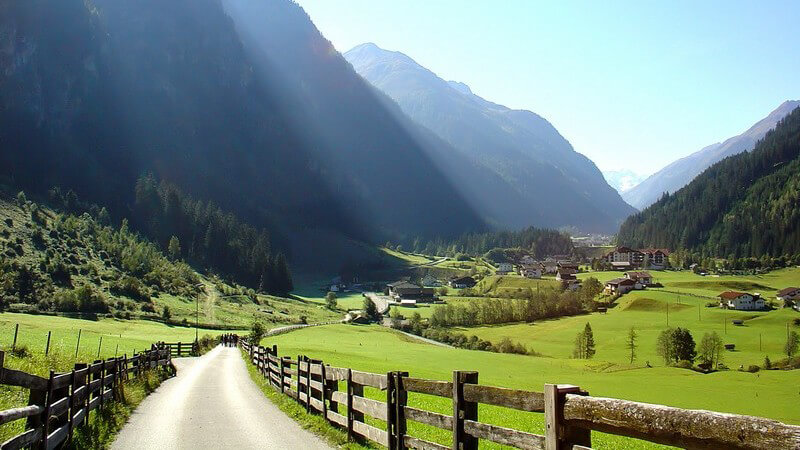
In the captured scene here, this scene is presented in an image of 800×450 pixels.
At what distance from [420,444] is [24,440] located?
7.11 m

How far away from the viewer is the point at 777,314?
456 feet

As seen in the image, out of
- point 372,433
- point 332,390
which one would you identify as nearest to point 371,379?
point 372,433

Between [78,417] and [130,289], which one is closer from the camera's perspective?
[78,417]

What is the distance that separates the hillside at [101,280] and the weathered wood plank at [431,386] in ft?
366

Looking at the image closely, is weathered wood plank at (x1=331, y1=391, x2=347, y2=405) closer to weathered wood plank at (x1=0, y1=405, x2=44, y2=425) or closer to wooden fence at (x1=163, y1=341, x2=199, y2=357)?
weathered wood plank at (x1=0, y1=405, x2=44, y2=425)

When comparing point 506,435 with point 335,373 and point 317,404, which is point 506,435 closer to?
point 335,373

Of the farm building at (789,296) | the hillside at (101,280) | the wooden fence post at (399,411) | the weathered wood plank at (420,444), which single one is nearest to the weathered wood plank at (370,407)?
the wooden fence post at (399,411)

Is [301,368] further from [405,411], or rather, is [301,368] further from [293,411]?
[405,411]

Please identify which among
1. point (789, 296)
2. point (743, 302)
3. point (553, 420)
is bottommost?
point (553, 420)

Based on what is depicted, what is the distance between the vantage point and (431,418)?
10.3 m

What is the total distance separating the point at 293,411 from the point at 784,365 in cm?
9288

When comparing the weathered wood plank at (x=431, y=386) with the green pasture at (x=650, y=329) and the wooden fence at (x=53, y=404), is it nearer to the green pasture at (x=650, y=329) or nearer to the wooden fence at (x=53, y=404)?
the wooden fence at (x=53, y=404)

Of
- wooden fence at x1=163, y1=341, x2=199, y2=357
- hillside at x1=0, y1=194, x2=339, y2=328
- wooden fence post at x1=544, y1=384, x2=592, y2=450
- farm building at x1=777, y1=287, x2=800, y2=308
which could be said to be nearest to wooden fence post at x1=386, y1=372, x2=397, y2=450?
wooden fence post at x1=544, y1=384, x2=592, y2=450

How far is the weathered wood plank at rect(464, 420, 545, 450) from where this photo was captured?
701 cm
